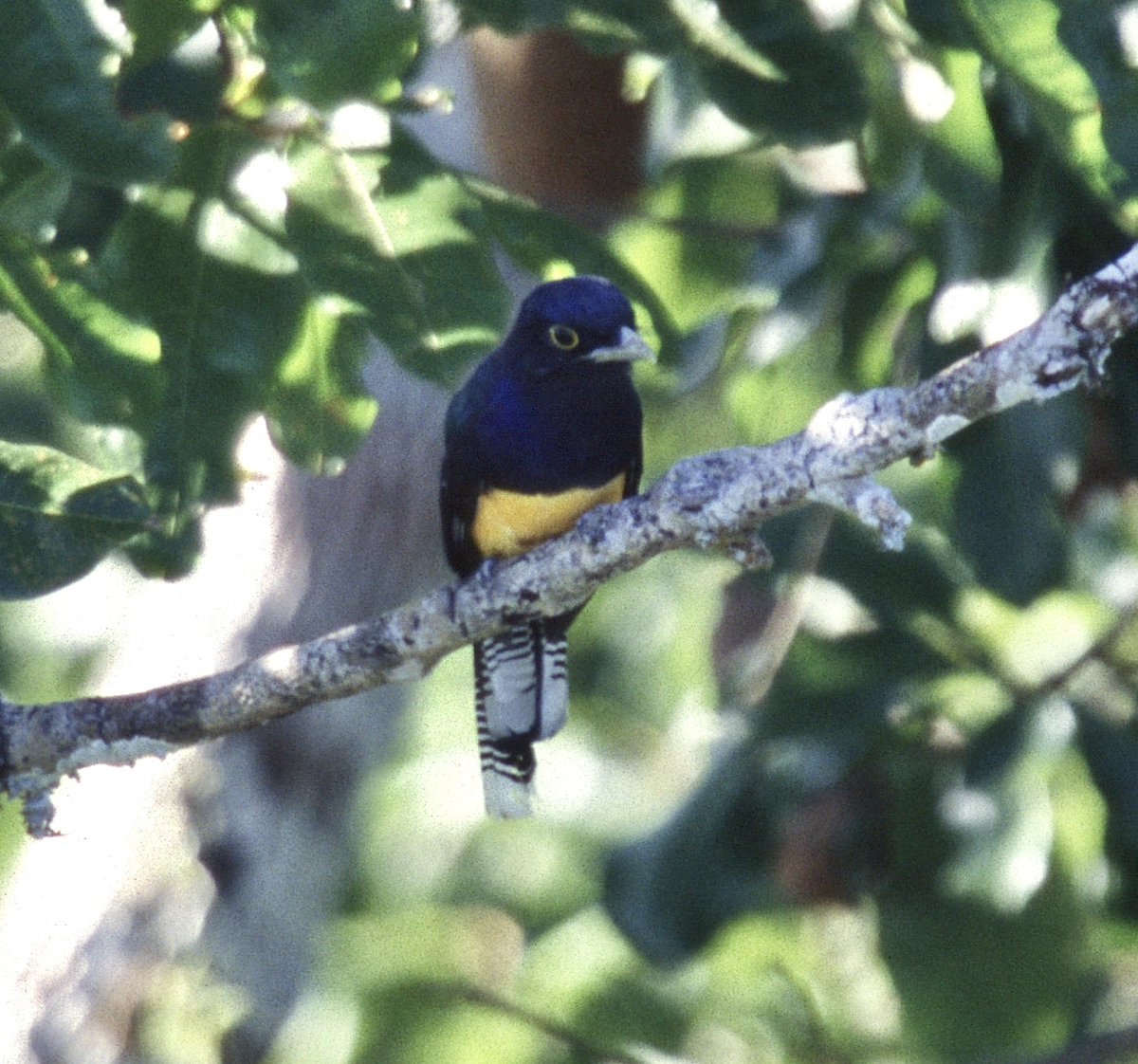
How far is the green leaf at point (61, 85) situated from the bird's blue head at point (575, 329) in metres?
1.35

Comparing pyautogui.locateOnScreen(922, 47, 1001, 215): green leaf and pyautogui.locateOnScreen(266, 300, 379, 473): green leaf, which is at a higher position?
pyautogui.locateOnScreen(922, 47, 1001, 215): green leaf

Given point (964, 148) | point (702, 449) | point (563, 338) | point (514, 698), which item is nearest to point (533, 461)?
point (563, 338)

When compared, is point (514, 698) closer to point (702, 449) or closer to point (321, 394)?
point (321, 394)

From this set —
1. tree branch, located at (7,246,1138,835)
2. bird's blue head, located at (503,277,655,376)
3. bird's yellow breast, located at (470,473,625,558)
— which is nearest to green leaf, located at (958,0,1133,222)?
tree branch, located at (7,246,1138,835)

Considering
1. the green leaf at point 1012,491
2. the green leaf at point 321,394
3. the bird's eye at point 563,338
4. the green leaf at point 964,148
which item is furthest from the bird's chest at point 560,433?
the green leaf at point 964,148

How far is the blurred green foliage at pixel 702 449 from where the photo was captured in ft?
10.5

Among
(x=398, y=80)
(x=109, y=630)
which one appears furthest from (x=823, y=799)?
(x=398, y=80)

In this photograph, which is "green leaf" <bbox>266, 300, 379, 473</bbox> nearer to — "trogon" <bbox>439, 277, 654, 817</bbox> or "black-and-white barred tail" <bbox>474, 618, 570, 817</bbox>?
"trogon" <bbox>439, 277, 654, 817</bbox>

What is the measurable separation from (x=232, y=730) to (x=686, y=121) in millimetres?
1838

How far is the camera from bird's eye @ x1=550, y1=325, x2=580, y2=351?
168 inches

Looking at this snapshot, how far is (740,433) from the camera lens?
4.76m

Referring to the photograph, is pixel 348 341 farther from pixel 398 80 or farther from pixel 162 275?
pixel 398 80

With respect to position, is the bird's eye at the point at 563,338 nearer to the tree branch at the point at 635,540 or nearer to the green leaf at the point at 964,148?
the tree branch at the point at 635,540

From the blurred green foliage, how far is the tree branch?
359 mm
